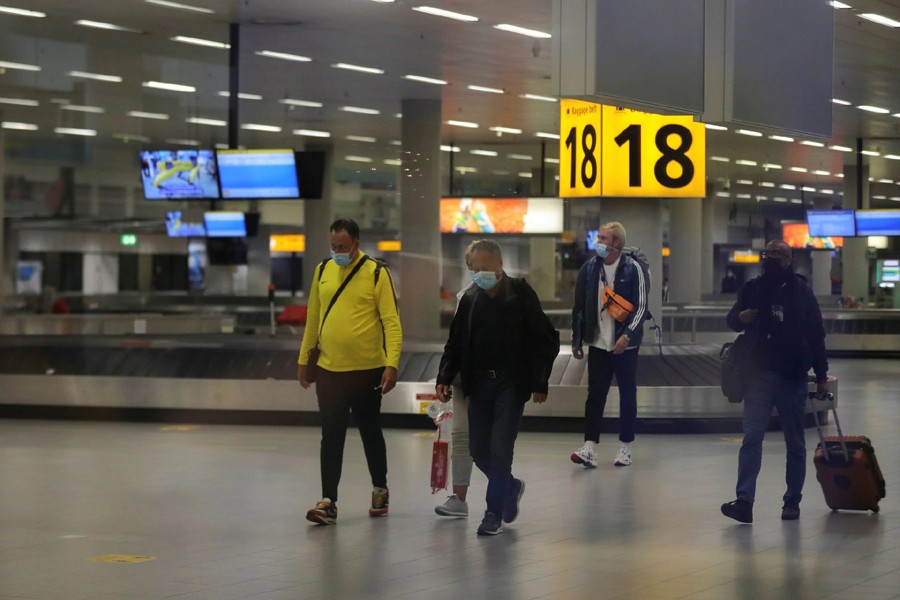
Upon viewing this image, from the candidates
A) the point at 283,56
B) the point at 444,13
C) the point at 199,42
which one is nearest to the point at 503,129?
the point at 283,56

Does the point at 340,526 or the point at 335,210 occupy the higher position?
the point at 335,210

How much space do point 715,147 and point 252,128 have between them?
11.1m

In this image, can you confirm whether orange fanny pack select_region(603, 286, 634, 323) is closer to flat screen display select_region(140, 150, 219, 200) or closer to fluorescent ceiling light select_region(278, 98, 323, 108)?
flat screen display select_region(140, 150, 219, 200)

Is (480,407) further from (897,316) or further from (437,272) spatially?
(897,316)

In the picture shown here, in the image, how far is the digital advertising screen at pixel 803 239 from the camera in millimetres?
40500

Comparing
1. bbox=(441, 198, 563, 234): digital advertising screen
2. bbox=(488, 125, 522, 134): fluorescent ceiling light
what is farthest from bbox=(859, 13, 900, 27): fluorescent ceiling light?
bbox=(488, 125, 522, 134): fluorescent ceiling light

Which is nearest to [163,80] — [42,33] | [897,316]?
[42,33]

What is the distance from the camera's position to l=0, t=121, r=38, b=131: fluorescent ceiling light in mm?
26656

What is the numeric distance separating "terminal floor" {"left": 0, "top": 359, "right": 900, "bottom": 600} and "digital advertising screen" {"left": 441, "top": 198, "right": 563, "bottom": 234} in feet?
45.8

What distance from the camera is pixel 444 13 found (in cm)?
1705

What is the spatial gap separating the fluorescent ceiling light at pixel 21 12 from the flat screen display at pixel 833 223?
849 inches

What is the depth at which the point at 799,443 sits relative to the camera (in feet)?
26.8

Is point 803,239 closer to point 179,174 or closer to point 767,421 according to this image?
point 179,174

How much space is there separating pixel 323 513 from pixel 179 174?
12.1 m
